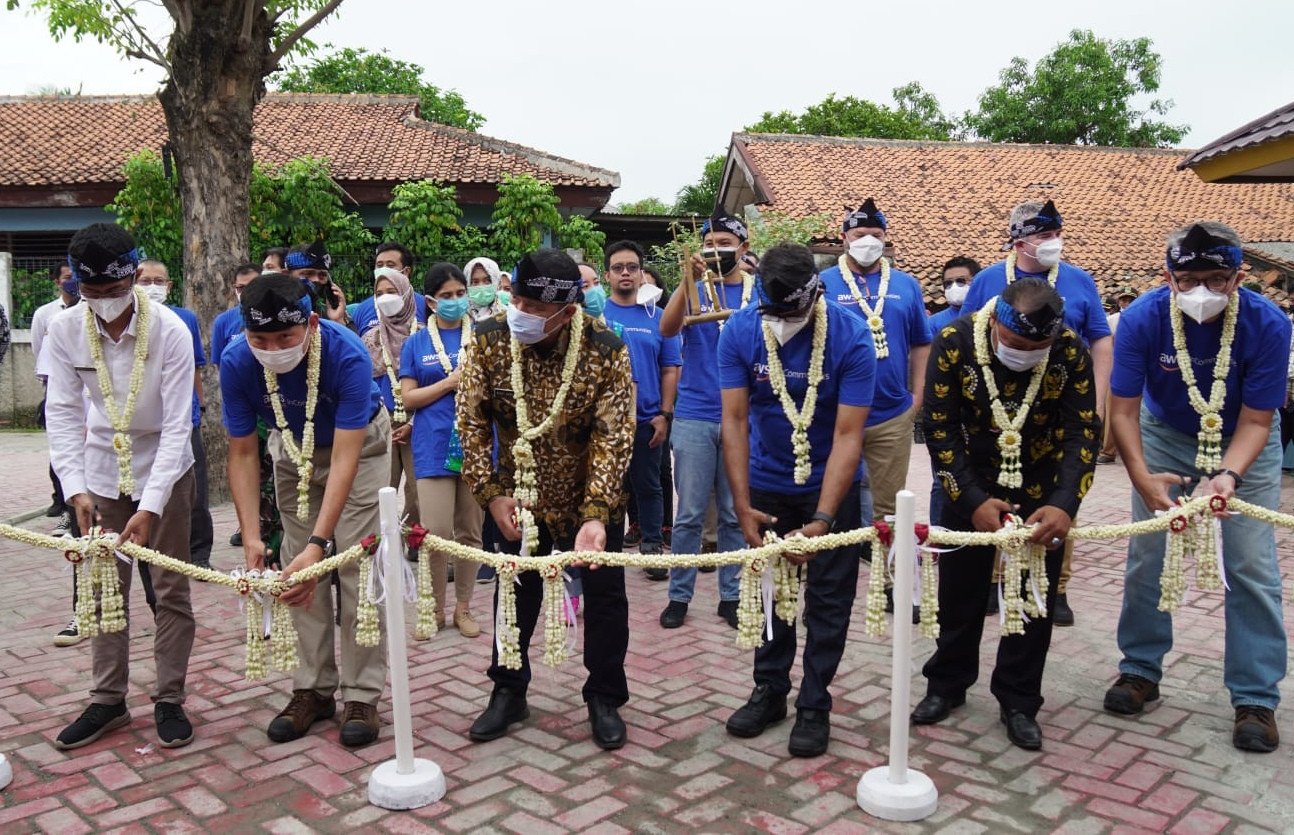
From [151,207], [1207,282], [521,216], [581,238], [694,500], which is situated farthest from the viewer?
[581,238]

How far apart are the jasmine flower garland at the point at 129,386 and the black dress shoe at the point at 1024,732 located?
3670 millimetres

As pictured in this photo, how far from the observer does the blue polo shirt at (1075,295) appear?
5.21 metres

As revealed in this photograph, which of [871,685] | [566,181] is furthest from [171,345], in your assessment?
[566,181]

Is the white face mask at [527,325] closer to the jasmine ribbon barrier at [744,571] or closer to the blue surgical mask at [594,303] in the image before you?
the jasmine ribbon barrier at [744,571]

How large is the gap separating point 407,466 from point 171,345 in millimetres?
1787

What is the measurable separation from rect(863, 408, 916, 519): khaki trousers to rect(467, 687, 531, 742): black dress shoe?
226cm

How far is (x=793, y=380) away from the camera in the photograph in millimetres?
4156

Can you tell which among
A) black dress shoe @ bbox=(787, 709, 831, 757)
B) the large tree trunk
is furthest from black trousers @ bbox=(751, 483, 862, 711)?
the large tree trunk

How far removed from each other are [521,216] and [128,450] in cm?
1133

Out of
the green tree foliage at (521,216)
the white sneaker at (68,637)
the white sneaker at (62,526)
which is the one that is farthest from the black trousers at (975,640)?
the green tree foliage at (521,216)

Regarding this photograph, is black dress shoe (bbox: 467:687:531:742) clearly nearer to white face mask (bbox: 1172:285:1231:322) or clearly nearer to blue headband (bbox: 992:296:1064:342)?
blue headband (bbox: 992:296:1064:342)

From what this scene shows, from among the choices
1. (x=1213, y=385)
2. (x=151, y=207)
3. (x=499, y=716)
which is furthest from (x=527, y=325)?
(x=151, y=207)

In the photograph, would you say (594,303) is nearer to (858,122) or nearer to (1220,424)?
(1220,424)

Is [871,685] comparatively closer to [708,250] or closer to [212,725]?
[708,250]
